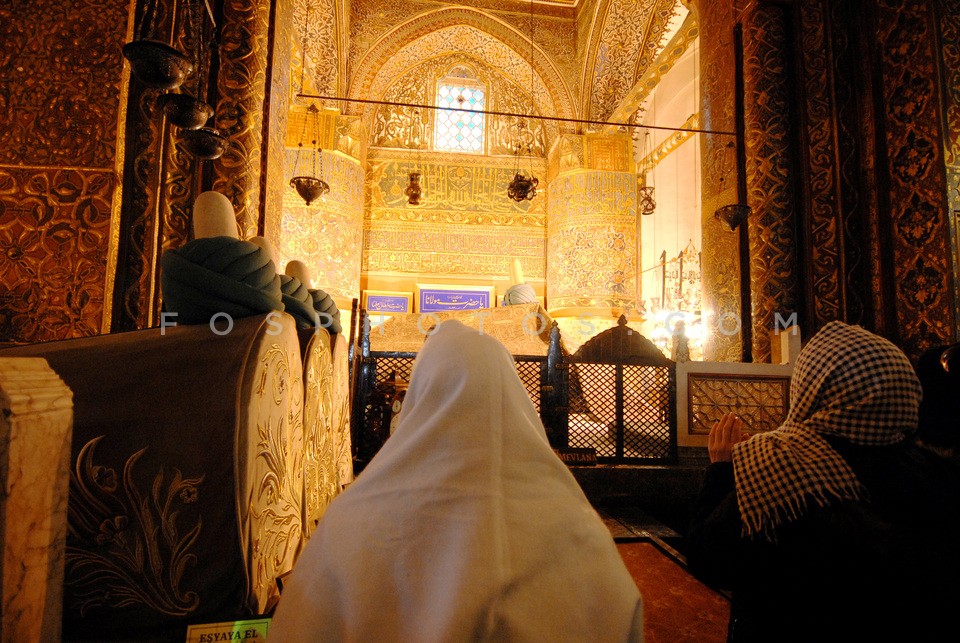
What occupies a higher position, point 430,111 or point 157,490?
point 430,111

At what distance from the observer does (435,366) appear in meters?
0.88

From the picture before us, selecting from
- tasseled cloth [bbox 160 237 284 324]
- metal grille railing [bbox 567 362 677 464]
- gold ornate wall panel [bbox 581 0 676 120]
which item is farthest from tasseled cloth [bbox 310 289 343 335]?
gold ornate wall panel [bbox 581 0 676 120]

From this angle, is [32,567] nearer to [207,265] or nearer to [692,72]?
[207,265]

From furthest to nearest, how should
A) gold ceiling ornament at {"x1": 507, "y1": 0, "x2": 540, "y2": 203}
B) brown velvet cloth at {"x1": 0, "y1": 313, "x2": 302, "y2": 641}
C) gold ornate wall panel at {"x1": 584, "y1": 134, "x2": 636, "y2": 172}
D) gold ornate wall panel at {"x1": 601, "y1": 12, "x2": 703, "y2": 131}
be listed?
gold ornate wall panel at {"x1": 584, "y1": 134, "x2": 636, "y2": 172} → gold ceiling ornament at {"x1": 507, "y1": 0, "x2": 540, "y2": 203} → gold ornate wall panel at {"x1": 601, "y1": 12, "x2": 703, "y2": 131} → brown velvet cloth at {"x1": 0, "y1": 313, "x2": 302, "y2": 641}

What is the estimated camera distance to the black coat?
3.68ft

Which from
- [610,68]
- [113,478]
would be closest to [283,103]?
[113,478]

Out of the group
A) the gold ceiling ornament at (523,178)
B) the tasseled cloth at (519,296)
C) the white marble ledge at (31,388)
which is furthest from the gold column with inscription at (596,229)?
the white marble ledge at (31,388)

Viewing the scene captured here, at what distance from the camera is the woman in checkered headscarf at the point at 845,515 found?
1.14 m

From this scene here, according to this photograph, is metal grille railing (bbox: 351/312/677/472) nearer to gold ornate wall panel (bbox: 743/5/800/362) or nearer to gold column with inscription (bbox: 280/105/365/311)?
gold ornate wall panel (bbox: 743/5/800/362)

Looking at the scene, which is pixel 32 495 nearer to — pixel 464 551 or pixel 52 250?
pixel 464 551

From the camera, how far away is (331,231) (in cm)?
1040

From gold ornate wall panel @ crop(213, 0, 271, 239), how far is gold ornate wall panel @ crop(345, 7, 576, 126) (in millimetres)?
7714

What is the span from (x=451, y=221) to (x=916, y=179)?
982cm

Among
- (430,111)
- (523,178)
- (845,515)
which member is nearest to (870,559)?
(845,515)
